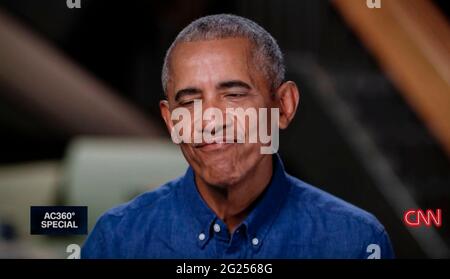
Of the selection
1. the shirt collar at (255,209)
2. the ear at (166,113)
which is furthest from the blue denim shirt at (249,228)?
the ear at (166,113)

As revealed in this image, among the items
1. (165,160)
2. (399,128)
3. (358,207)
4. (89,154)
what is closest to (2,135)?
(89,154)

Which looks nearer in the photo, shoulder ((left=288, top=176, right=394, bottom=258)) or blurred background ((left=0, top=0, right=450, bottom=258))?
shoulder ((left=288, top=176, right=394, bottom=258))

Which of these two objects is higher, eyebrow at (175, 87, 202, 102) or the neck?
eyebrow at (175, 87, 202, 102)

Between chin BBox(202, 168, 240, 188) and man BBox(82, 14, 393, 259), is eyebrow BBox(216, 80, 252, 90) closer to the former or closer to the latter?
man BBox(82, 14, 393, 259)

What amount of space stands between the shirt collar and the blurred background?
7 cm

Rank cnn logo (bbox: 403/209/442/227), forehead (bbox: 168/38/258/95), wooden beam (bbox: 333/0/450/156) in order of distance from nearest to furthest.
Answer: forehead (bbox: 168/38/258/95) < cnn logo (bbox: 403/209/442/227) < wooden beam (bbox: 333/0/450/156)

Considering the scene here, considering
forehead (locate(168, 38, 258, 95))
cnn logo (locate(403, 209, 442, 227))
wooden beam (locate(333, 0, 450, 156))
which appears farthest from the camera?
wooden beam (locate(333, 0, 450, 156))

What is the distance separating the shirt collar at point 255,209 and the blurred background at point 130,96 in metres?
0.07

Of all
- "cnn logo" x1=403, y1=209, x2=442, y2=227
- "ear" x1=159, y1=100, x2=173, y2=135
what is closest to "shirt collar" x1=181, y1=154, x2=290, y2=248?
"ear" x1=159, y1=100, x2=173, y2=135

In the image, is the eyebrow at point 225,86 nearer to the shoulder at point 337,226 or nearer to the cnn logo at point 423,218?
the shoulder at point 337,226

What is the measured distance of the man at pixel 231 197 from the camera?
1569 millimetres

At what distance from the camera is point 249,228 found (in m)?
1.58

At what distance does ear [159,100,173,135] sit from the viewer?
165cm

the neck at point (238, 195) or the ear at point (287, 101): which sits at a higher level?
the ear at point (287, 101)
